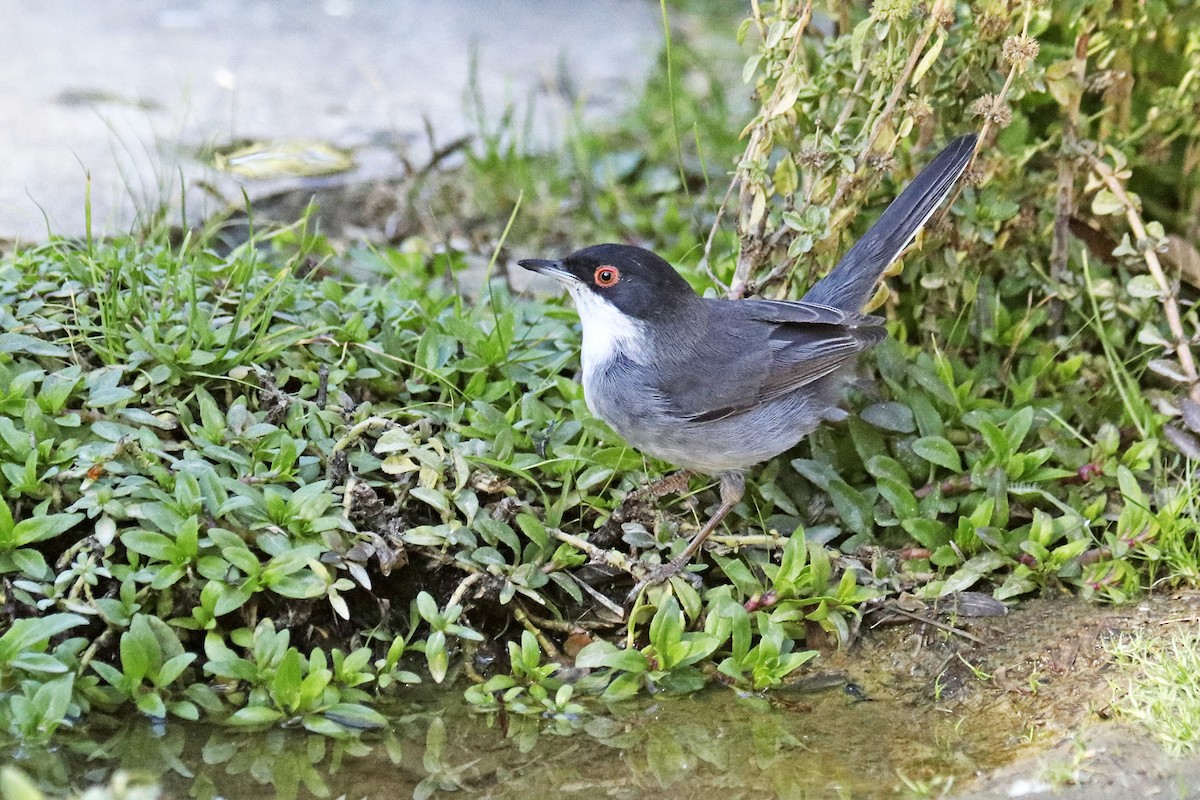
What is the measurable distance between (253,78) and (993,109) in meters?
4.68

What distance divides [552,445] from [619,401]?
0.36m

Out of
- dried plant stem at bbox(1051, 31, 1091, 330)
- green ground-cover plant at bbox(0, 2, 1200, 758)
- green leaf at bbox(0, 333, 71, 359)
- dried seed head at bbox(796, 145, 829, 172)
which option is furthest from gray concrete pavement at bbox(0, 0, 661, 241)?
dried plant stem at bbox(1051, 31, 1091, 330)

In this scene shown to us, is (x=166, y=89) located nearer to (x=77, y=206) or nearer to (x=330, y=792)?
(x=77, y=206)

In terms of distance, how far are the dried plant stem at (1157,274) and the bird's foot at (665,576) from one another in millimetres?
2017

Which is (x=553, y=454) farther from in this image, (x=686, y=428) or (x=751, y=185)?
(x=751, y=185)

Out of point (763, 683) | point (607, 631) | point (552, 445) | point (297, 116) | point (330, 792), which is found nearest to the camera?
point (330, 792)

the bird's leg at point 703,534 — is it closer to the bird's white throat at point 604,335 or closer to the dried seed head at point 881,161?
the bird's white throat at point 604,335

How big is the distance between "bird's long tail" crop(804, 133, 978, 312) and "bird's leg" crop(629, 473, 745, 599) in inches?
30.1

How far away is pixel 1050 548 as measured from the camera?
14.1 feet

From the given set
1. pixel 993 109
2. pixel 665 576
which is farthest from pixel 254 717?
pixel 993 109

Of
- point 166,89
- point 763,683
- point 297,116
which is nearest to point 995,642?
point 763,683

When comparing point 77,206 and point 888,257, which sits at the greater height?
point 888,257

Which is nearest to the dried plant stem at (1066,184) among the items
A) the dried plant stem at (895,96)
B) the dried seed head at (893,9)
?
the dried plant stem at (895,96)

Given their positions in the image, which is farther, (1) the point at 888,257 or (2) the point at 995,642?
(1) the point at 888,257
